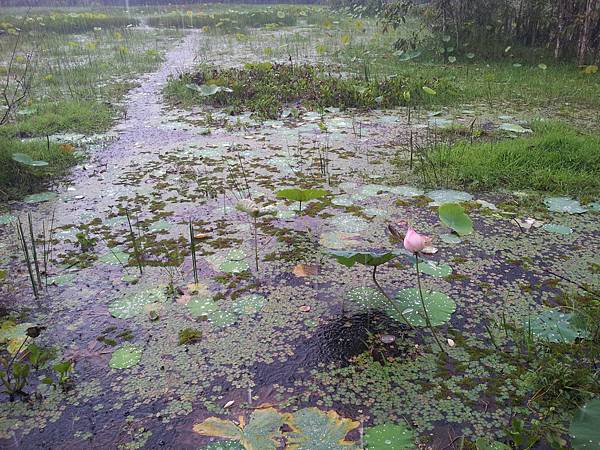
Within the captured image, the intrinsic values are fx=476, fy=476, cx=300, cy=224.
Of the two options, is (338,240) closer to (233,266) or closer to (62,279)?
(233,266)

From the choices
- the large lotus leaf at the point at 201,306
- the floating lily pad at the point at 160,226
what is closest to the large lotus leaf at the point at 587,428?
the large lotus leaf at the point at 201,306

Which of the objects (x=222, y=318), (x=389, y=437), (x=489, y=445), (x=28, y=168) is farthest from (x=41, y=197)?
(x=489, y=445)

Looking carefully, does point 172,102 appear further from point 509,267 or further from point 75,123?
point 509,267

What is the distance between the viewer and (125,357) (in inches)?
59.9

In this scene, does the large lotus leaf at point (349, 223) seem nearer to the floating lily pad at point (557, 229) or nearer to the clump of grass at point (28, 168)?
the floating lily pad at point (557, 229)

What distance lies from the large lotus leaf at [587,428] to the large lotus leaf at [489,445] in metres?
0.17

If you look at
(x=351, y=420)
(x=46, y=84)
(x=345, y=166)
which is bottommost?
(x=351, y=420)

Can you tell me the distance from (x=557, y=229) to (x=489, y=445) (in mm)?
1332

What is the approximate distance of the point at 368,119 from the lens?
4.03 metres

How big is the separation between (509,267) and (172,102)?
12.7ft

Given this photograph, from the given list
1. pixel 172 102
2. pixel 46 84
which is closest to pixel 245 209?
pixel 172 102

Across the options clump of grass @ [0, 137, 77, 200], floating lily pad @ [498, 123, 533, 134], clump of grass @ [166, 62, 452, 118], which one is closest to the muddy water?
clump of grass @ [0, 137, 77, 200]

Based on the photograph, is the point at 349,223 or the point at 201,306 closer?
the point at 201,306

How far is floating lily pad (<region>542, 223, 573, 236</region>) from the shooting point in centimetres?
215
